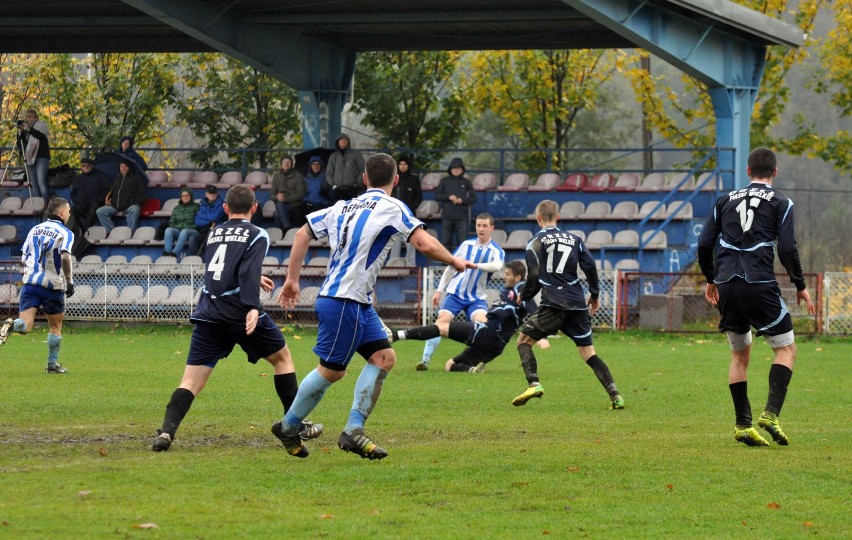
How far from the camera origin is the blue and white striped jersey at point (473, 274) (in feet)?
51.0

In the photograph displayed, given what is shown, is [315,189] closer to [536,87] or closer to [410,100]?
[410,100]

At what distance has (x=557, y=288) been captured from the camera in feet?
39.1

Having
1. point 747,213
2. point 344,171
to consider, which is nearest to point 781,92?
point 344,171

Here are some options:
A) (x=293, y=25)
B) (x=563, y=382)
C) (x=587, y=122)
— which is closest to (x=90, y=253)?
(x=293, y=25)

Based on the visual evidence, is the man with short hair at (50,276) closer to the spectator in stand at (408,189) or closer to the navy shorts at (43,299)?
the navy shorts at (43,299)

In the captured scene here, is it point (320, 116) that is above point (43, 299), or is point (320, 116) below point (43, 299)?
above

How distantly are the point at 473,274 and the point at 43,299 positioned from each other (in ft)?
16.5

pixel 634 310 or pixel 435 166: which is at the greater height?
pixel 435 166

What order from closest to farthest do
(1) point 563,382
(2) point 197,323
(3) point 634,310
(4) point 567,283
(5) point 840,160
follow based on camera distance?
(2) point 197,323, (4) point 567,283, (1) point 563,382, (3) point 634,310, (5) point 840,160

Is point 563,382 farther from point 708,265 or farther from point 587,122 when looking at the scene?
point 587,122

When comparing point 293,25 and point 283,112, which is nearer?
point 293,25

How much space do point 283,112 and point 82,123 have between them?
5.75 meters

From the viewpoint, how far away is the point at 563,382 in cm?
1442

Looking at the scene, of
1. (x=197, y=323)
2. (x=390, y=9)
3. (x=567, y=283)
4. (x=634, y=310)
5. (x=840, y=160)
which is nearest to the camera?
(x=197, y=323)
